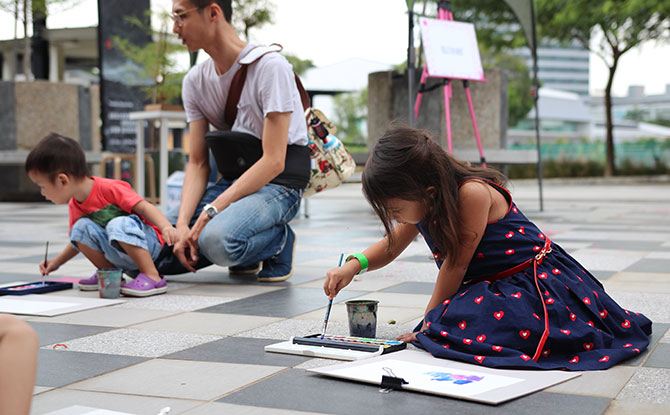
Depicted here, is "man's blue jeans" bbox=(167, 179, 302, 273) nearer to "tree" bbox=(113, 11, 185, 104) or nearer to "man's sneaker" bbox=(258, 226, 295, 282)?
"man's sneaker" bbox=(258, 226, 295, 282)

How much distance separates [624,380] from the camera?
2.17 meters

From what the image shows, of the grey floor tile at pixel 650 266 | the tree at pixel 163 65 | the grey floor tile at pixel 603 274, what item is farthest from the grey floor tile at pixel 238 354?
the tree at pixel 163 65

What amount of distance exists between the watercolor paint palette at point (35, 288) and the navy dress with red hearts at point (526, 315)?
2126 millimetres

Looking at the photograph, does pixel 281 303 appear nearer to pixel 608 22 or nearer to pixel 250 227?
pixel 250 227

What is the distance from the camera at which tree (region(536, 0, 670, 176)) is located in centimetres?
2103

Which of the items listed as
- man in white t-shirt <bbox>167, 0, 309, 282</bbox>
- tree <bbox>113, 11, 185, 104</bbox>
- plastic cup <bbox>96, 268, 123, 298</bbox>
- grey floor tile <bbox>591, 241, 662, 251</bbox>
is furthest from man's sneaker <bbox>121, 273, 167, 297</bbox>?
tree <bbox>113, 11, 185, 104</bbox>

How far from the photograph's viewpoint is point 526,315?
241 cm

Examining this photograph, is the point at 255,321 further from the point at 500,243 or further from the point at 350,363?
the point at 500,243

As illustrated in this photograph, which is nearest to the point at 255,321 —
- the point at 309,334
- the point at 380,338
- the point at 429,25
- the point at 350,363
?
the point at 309,334

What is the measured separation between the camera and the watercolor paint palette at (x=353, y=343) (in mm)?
2494

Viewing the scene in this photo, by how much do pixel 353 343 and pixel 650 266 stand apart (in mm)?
2825

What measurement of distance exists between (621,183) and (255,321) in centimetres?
2262

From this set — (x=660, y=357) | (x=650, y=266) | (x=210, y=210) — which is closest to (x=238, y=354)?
(x=660, y=357)

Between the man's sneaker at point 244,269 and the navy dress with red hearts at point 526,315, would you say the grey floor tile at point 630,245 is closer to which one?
the man's sneaker at point 244,269
